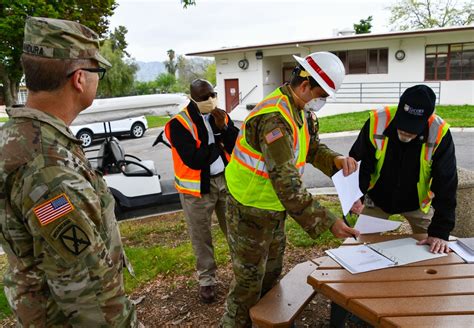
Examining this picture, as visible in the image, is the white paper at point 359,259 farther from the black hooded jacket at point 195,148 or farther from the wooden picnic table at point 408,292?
the black hooded jacket at point 195,148

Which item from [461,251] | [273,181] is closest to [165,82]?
[273,181]

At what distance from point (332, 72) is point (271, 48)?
1851 centimetres

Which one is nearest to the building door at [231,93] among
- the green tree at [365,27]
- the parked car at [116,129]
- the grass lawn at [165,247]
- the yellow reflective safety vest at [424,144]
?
the parked car at [116,129]

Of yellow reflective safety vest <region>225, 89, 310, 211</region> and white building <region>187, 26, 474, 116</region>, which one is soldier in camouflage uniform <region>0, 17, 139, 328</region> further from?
white building <region>187, 26, 474, 116</region>

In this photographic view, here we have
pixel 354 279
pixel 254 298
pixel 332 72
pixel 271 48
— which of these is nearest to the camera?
pixel 354 279

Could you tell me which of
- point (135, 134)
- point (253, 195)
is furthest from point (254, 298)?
point (135, 134)

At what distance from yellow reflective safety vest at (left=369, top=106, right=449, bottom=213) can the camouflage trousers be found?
889mm

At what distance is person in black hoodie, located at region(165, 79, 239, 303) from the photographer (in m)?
3.24

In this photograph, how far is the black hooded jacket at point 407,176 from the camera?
2.43m

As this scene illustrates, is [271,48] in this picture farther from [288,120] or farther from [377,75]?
[288,120]

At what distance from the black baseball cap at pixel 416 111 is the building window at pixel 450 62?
16.6 m

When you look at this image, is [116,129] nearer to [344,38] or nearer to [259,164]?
[344,38]

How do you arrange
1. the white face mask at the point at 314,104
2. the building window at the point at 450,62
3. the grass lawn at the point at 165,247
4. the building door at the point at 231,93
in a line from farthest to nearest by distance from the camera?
the building door at the point at 231,93
the building window at the point at 450,62
the grass lawn at the point at 165,247
the white face mask at the point at 314,104

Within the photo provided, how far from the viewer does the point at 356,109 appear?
1777 centimetres
